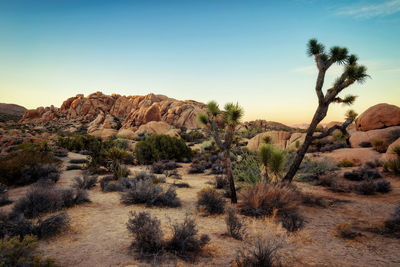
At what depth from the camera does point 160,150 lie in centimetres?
1770

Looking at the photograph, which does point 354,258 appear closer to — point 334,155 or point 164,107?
point 334,155

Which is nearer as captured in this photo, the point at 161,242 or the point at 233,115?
the point at 161,242

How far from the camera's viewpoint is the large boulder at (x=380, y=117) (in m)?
17.6

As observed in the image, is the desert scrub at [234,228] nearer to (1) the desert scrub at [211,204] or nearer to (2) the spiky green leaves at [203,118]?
(1) the desert scrub at [211,204]

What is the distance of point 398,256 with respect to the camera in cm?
384

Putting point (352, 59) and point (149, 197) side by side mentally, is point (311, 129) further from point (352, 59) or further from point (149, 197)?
point (149, 197)

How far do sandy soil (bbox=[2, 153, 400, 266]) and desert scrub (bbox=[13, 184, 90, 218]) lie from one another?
37 centimetres

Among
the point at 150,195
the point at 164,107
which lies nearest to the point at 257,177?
the point at 150,195

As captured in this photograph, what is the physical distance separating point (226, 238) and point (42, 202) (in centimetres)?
485

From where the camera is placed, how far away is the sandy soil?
3587 mm

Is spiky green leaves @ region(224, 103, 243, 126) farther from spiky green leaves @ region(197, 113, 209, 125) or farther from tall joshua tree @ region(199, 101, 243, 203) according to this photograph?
spiky green leaves @ region(197, 113, 209, 125)

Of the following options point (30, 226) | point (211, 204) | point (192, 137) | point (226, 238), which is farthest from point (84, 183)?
point (192, 137)

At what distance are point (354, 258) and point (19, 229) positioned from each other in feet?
20.3

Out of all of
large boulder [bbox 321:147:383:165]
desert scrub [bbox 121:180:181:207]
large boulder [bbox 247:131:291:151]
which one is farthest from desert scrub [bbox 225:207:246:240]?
large boulder [bbox 247:131:291:151]
